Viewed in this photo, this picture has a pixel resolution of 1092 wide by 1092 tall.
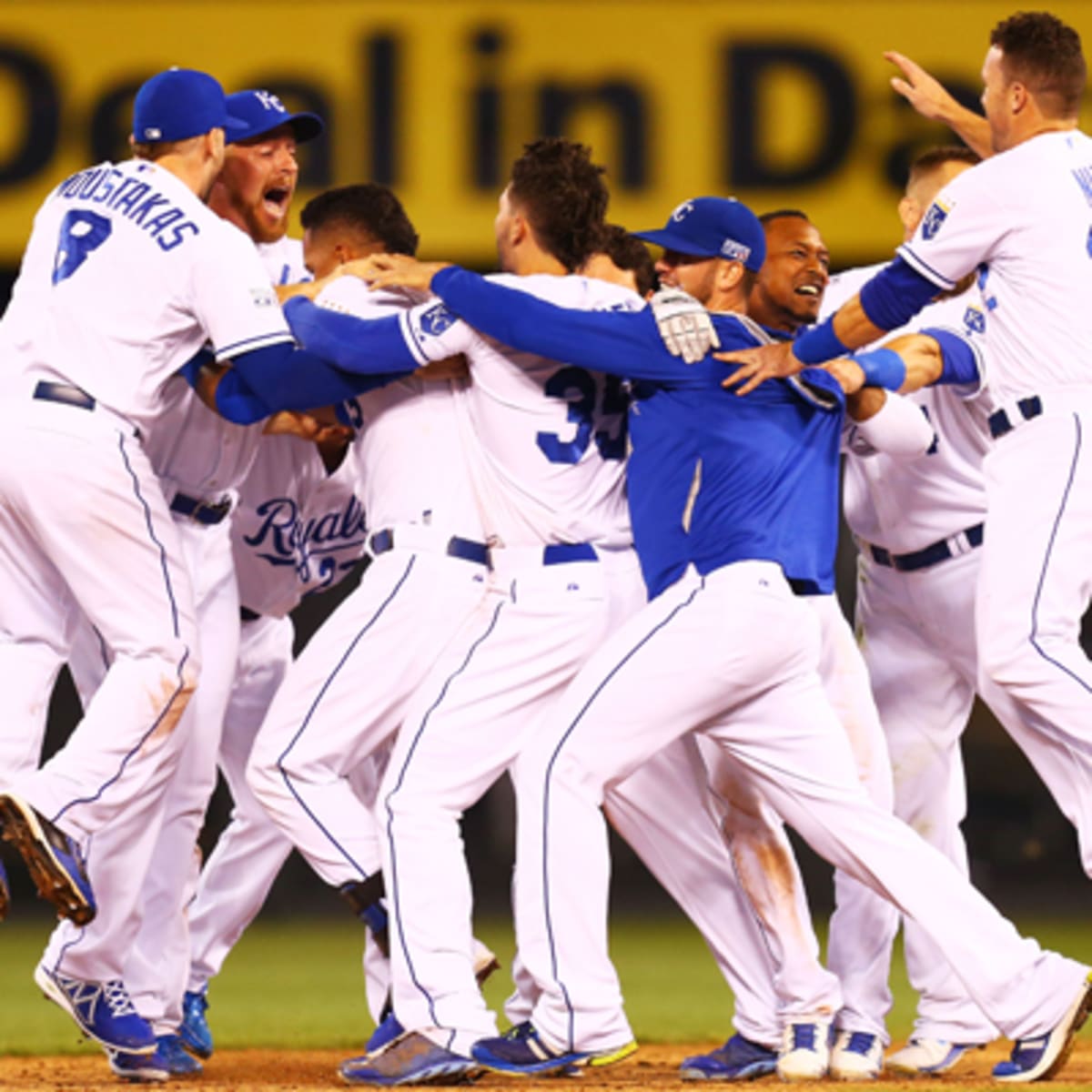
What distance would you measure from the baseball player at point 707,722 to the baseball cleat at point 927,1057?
1.82 ft

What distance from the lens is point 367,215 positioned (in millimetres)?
5250

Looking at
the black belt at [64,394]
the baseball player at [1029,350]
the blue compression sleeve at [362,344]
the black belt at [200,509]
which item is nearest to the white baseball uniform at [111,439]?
the black belt at [64,394]

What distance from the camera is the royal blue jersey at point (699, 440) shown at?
4480 millimetres

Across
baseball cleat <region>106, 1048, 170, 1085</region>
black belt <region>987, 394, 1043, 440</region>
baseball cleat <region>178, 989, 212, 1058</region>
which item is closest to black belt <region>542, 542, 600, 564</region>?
black belt <region>987, 394, 1043, 440</region>

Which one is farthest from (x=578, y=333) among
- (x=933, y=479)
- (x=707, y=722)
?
(x=933, y=479)

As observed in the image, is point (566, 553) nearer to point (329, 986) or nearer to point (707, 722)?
point (707, 722)

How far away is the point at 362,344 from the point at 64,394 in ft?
2.37

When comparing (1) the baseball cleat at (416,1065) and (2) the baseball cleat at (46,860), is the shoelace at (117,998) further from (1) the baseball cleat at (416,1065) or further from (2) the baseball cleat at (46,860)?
(1) the baseball cleat at (416,1065)

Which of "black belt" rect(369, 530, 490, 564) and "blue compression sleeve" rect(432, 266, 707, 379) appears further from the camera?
"black belt" rect(369, 530, 490, 564)

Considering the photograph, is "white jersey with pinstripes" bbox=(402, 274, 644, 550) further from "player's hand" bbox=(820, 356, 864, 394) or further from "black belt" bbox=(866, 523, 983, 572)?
"black belt" bbox=(866, 523, 983, 572)

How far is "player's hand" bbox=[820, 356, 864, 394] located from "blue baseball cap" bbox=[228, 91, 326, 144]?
1.73 metres

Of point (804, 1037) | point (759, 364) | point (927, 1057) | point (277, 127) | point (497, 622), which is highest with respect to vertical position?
point (277, 127)

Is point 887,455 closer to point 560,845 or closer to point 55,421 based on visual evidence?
point 560,845

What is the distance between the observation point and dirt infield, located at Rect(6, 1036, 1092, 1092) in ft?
14.7
